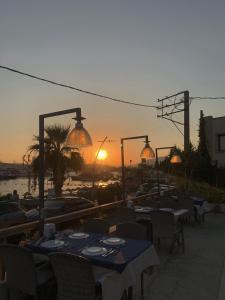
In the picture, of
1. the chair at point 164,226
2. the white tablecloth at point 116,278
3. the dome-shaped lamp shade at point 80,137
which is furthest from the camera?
the chair at point 164,226

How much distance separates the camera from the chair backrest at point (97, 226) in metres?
5.42

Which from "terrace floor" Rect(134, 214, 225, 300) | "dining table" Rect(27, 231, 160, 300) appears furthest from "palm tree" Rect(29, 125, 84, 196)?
"dining table" Rect(27, 231, 160, 300)

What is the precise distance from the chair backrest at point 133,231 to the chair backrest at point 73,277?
5.50 ft

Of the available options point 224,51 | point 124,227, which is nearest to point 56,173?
point 224,51

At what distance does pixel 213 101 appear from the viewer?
1928 cm

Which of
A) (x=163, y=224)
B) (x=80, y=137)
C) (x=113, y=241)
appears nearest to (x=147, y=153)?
(x=163, y=224)

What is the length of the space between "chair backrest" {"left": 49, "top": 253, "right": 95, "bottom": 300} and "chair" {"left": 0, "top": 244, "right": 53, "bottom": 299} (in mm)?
321

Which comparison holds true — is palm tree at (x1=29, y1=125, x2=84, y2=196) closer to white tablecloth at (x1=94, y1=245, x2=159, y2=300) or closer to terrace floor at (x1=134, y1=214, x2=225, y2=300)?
terrace floor at (x1=134, y1=214, x2=225, y2=300)

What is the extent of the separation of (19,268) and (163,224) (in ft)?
12.2

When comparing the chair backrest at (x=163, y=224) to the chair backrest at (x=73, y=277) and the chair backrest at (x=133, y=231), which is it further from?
the chair backrest at (x=73, y=277)

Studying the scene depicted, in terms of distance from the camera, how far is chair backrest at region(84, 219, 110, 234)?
5422 millimetres

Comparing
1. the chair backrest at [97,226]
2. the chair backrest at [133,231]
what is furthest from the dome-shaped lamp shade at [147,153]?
the chair backrest at [133,231]

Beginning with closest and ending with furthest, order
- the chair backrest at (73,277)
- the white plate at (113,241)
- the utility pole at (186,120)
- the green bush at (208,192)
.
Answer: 1. the chair backrest at (73,277)
2. the white plate at (113,241)
3. the green bush at (208,192)
4. the utility pole at (186,120)

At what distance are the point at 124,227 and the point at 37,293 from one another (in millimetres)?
1755
